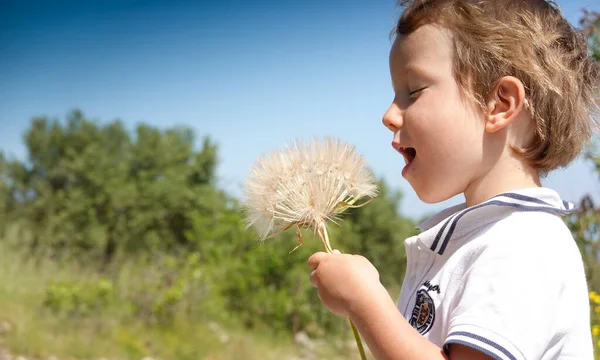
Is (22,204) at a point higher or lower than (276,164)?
higher

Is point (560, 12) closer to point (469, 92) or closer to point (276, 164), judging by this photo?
point (469, 92)

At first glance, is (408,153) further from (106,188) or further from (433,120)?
(106,188)

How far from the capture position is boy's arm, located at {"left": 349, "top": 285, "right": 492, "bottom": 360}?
984 mm

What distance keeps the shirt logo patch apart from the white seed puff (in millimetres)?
229

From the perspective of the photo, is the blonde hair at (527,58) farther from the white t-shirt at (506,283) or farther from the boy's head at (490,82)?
the white t-shirt at (506,283)

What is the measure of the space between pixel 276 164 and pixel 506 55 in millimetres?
484

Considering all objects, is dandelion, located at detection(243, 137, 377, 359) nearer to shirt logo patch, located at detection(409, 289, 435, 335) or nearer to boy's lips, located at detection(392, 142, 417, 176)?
boy's lips, located at detection(392, 142, 417, 176)

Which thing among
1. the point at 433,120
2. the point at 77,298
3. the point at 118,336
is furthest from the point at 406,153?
the point at 77,298

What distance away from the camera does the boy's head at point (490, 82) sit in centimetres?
116

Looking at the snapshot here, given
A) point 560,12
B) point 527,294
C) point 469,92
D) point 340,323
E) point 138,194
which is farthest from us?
point 138,194

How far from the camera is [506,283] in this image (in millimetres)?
965

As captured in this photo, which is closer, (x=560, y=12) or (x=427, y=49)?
(x=427, y=49)

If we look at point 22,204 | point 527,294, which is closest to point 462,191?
point 527,294

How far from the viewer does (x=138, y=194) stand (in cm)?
758
